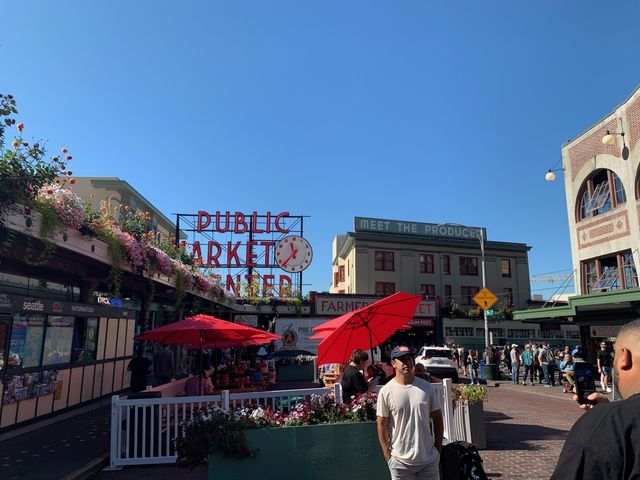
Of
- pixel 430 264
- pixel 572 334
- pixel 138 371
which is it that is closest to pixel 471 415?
pixel 138 371

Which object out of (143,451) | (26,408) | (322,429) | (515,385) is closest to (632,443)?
(322,429)

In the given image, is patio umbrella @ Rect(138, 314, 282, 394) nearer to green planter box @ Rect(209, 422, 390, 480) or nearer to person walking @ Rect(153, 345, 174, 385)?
person walking @ Rect(153, 345, 174, 385)

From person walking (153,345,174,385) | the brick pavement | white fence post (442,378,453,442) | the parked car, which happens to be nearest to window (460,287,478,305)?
the parked car

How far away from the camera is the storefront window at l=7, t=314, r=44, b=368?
968 centimetres

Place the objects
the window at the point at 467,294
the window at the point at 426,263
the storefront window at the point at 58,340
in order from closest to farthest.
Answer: the storefront window at the point at 58,340
the window at the point at 467,294
the window at the point at 426,263

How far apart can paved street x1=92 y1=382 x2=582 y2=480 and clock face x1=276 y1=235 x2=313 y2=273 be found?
18.3 metres

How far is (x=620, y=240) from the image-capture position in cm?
2050

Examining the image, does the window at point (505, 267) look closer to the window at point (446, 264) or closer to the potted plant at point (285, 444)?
the window at point (446, 264)

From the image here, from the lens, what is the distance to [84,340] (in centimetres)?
1280

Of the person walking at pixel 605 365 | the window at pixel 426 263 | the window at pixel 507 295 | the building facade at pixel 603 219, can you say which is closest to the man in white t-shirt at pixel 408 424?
the building facade at pixel 603 219

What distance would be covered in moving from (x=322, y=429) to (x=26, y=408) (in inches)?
306

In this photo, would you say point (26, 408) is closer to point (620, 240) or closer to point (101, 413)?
point (101, 413)

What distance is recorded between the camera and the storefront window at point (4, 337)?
365 inches

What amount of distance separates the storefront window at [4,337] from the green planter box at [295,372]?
14.4 m
